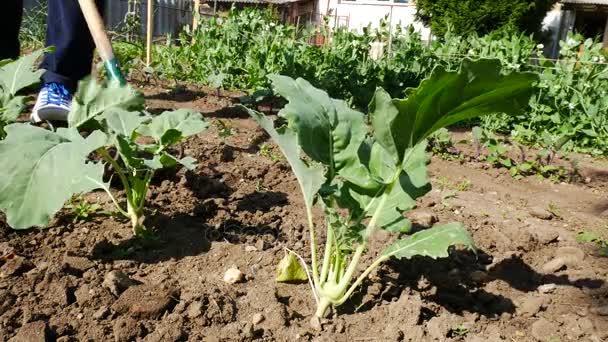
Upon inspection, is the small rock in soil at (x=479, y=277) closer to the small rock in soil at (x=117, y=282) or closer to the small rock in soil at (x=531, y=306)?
the small rock in soil at (x=531, y=306)

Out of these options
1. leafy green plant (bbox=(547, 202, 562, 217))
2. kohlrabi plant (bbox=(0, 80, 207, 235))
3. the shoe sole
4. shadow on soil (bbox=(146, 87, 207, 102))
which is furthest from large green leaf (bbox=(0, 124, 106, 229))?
shadow on soil (bbox=(146, 87, 207, 102))

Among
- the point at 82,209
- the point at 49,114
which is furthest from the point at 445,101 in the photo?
the point at 49,114

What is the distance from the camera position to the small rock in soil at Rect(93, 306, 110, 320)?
1.60 metres

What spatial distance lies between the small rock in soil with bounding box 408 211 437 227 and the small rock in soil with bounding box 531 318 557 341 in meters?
0.80

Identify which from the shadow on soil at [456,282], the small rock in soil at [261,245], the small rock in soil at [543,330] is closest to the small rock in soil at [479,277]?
the shadow on soil at [456,282]

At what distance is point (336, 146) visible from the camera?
1756 mm

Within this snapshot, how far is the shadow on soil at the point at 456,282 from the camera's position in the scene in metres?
1.87

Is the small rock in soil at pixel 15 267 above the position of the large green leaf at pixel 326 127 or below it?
below

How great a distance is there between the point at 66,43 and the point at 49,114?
52 centimetres

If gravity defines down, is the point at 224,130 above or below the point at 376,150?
below

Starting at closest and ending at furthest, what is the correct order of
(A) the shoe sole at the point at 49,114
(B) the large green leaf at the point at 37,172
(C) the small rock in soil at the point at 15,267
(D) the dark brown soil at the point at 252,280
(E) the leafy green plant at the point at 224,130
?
1. (B) the large green leaf at the point at 37,172
2. (D) the dark brown soil at the point at 252,280
3. (C) the small rock in soil at the point at 15,267
4. (A) the shoe sole at the point at 49,114
5. (E) the leafy green plant at the point at 224,130

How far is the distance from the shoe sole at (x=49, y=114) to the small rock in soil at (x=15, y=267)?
4.02ft

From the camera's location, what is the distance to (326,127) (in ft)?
5.65

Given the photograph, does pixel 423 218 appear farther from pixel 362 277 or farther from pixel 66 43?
pixel 66 43
